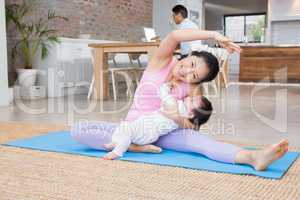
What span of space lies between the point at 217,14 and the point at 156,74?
1178cm

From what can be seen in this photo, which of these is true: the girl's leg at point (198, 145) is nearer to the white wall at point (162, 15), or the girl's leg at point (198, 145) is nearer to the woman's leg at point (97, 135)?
the woman's leg at point (97, 135)

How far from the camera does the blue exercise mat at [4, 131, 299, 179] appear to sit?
5.21 feet

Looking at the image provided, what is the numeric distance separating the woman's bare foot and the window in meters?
11.9

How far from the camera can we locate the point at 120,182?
1449mm

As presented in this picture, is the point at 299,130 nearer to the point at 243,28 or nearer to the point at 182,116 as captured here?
the point at 182,116

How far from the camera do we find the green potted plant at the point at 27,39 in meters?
5.03

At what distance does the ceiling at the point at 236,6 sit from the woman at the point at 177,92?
32.6 ft

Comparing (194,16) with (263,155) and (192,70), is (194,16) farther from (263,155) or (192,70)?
(263,155)

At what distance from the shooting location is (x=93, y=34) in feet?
21.5

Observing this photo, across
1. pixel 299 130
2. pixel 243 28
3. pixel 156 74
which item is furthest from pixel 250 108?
pixel 243 28

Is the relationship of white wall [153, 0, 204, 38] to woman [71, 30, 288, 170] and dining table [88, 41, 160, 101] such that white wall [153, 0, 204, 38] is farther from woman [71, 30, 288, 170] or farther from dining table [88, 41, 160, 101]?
woman [71, 30, 288, 170]

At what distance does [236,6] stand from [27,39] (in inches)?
342

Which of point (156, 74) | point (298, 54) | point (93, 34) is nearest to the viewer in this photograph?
point (156, 74)

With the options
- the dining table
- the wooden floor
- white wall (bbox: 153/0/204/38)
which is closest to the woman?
the wooden floor
